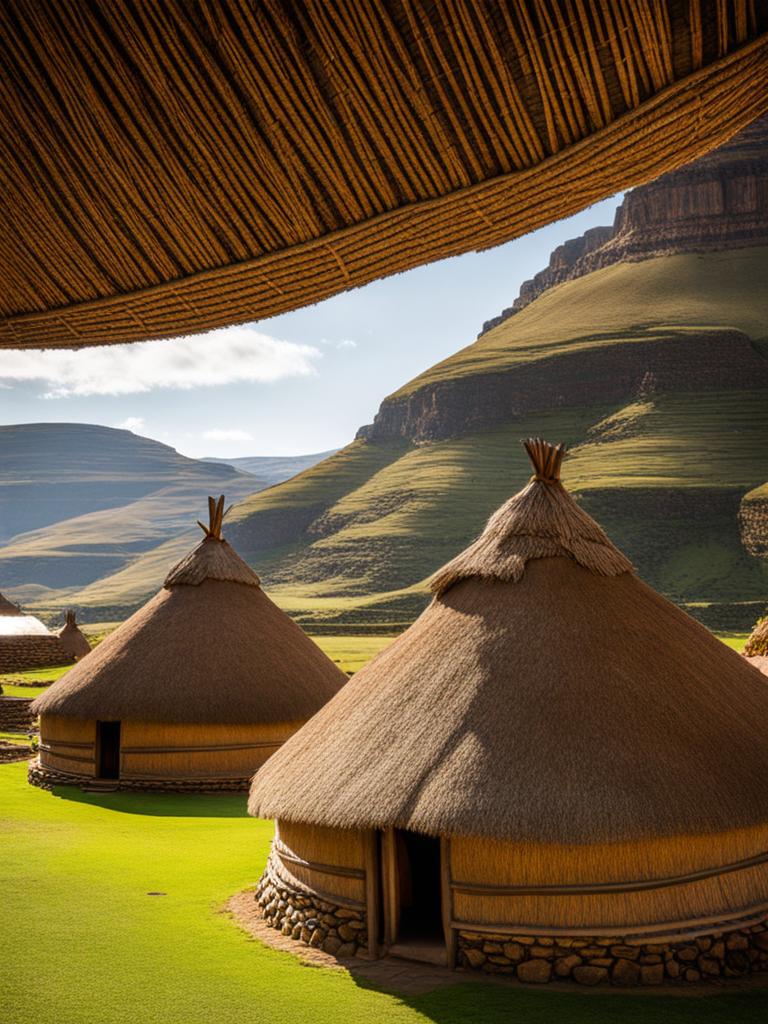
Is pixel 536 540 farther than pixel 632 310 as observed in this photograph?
No

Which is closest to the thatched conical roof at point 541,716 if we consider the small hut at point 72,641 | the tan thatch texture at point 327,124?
the tan thatch texture at point 327,124

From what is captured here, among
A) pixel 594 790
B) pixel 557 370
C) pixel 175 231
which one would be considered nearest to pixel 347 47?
pixel 175 231

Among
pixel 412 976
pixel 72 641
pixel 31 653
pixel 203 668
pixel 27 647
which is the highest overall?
pixel 203 668

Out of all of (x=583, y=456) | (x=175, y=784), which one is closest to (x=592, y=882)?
(x=175, y=784)

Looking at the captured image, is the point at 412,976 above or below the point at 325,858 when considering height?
below

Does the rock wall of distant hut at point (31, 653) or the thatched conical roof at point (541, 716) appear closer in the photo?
the thatched conical roof at point (541, 716)

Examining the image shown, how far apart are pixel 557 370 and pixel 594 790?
10649cm

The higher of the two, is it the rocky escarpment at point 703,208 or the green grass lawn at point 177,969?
the rocky escarpment at point 703,208

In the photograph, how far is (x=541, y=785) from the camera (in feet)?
25.8

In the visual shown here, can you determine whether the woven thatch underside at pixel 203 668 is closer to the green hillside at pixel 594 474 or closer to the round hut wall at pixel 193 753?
the round hut wall at pixel 193 753

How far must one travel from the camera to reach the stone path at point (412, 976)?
757 centimetres

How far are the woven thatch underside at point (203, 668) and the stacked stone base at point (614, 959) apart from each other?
9.52m

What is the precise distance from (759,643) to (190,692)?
9.08 m

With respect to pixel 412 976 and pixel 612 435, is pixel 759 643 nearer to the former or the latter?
pixel 412 976
